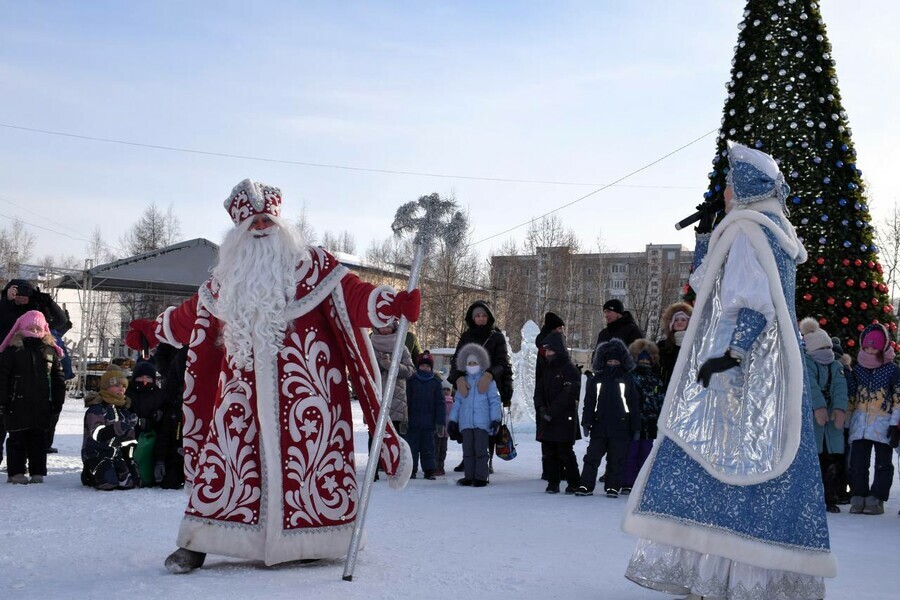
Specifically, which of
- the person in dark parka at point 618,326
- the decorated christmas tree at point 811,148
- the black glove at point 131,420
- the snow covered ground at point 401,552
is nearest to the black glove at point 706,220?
the snow covered ground at point 401,552

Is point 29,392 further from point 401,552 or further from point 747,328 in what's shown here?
point 747,328

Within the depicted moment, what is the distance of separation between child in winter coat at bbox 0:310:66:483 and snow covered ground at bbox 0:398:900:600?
1.05ft

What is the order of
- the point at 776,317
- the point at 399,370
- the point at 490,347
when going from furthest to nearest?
1. the point at 490,347
2. the point at 399,370
3. the point at 776,317

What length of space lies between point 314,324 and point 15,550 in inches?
84.5

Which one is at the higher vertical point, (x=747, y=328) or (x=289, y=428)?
(x=747, y=328)

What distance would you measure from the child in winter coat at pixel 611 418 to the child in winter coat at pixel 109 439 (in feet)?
13.9

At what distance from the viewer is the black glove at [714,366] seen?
185 inches

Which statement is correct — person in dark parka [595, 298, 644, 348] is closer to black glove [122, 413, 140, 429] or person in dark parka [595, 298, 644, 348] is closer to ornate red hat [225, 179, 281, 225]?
black glove [122, 413, 140, 429]

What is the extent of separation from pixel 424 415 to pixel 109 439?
10.8 feet

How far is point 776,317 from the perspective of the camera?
4.95 meters

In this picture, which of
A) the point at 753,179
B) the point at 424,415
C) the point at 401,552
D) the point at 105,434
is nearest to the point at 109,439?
the point at 105,434

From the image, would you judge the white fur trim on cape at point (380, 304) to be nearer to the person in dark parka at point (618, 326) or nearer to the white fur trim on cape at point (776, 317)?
the white fur trim on cape at point (776, 317)

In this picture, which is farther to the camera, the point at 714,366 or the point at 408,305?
the point at 408,305

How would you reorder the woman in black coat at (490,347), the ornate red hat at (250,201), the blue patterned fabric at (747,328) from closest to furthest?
the blue patterned fabric at (747,328)
the ornate red hat at (250,201)
the woman in black coat at (490,347)
